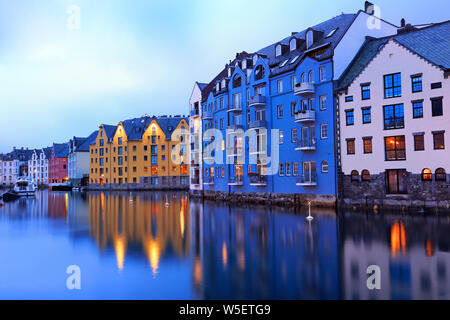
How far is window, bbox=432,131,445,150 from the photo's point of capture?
32062 mm

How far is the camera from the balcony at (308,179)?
4041 cm

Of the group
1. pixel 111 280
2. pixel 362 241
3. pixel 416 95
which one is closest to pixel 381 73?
pixel 416 95

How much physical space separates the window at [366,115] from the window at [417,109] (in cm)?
404

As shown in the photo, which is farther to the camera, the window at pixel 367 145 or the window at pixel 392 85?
the window at pixel 367 145

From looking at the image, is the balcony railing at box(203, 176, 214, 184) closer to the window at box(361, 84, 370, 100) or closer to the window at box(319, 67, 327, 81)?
the window at box(319, 67, 327, 81)

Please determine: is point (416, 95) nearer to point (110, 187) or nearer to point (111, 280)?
point (111, 280)

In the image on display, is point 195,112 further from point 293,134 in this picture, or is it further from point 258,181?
point 293,134

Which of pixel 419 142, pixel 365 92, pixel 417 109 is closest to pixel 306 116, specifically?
pixel 365 92

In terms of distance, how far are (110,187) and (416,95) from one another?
88182mm

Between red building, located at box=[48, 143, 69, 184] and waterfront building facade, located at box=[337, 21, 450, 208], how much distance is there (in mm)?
114973

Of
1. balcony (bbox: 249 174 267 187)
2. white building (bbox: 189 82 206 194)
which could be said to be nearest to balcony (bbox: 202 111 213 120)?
white building (bbox: 189 82 206 194)

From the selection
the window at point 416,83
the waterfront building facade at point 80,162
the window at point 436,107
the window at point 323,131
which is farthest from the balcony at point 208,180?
the waterfront building facade at point 80,162

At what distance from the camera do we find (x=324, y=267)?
14.6 metres

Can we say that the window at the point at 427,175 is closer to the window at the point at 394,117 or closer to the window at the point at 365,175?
the window at the point at 394,117
